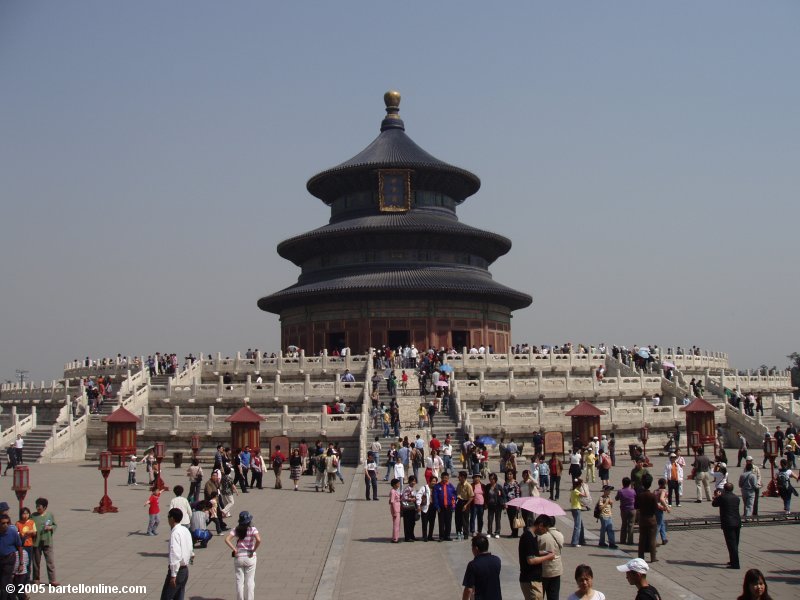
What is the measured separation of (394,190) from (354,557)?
140 feet

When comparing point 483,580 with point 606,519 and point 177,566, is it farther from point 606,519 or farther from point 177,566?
point 606,519

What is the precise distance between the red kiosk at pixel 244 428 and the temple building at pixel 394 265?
21258mm

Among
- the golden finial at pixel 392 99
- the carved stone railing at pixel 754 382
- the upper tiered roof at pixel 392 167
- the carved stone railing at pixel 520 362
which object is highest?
the golden finial at pixel 392 99

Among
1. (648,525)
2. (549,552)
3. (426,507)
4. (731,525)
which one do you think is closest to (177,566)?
(549,552)

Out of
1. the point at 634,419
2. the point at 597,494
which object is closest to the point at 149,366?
the point at 634,419

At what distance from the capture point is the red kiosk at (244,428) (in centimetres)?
2984

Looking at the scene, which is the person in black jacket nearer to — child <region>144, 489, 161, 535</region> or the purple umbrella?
the purple umbrella

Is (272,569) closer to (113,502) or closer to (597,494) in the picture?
(113,502)

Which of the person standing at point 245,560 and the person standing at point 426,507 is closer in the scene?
the person standing at point 245,560

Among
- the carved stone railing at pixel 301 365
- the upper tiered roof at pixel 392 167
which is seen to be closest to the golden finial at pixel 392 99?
the upper tiered roof at pixel 392 167

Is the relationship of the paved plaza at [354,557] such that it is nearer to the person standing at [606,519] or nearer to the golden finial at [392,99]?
the person standing at [606,519]

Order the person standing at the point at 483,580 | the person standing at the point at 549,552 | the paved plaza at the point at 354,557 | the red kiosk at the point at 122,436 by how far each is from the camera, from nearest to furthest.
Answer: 1. the person standing at the point at 483,580
2. the person standing at the point at 549,552
3. the paved plaza at the point at 354,557
4. the red kiosk at the point at 122,436

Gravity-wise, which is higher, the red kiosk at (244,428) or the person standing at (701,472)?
the red kiosk at (244,428)

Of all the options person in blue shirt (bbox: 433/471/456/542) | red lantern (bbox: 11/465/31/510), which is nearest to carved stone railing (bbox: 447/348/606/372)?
person in blue shirt (bbox: 433/471/456/542)
